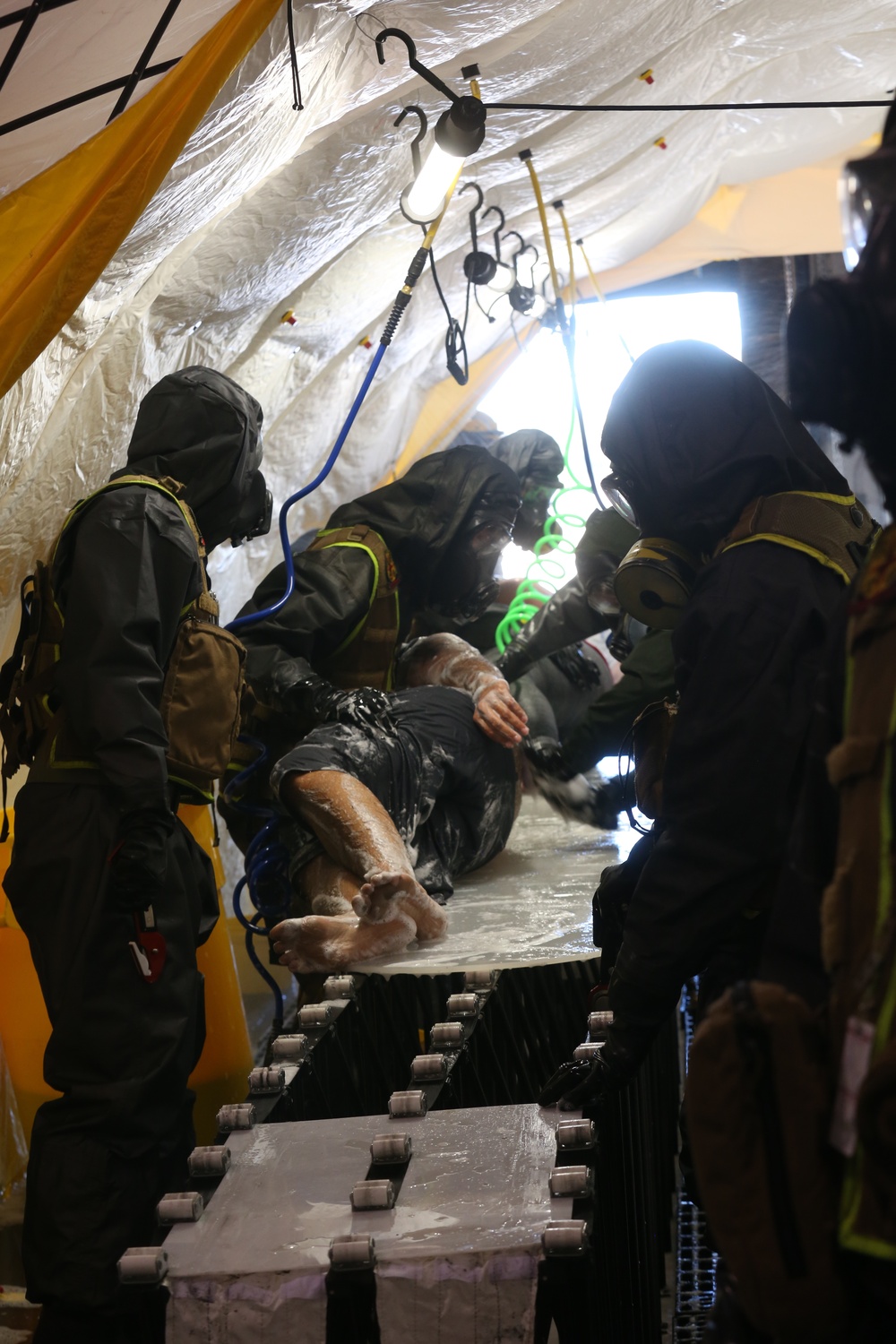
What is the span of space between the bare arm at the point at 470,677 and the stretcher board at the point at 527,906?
414 mm

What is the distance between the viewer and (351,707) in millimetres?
3701

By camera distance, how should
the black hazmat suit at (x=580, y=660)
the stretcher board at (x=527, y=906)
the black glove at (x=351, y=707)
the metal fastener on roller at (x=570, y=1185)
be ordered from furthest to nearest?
the black hazmat suit at (x=580, y=660)
the black glove at (x=351, y=707)
the stretcher board at (x=527, y=906)
the metal fastener on roller at (x=570, y=1185)

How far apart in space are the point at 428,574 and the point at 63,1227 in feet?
7.67

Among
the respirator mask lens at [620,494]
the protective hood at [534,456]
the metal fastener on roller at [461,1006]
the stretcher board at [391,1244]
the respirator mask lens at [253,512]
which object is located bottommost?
the stretcher board at [391,1244]

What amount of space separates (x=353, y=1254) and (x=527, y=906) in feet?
6.43

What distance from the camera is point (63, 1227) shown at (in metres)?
2.52

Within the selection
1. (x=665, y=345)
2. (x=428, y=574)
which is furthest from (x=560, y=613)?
(x=665, y=345)

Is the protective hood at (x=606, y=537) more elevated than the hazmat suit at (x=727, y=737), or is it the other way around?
the protective hood at (x=606, y=537)

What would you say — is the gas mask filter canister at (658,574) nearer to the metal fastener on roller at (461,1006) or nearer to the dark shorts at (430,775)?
the metal fastener on roller at (461,1006)

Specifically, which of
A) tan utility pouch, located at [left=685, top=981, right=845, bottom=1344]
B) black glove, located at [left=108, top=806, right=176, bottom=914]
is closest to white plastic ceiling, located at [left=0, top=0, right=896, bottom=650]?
black glove, located at [left=108, top=806, right=176, bottom=914]

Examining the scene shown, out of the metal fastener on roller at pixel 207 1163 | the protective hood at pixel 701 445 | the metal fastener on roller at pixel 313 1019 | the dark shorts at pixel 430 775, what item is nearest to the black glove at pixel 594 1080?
the metal fastener on roller at pixel 207 1163

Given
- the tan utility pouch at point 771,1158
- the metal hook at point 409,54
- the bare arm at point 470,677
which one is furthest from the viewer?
the bare arm at point 470,677

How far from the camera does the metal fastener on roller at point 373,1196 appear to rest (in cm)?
174

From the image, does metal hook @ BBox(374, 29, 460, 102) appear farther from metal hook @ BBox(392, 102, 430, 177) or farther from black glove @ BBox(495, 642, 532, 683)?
black glove @ BBox(495, 642, 532, 683)
